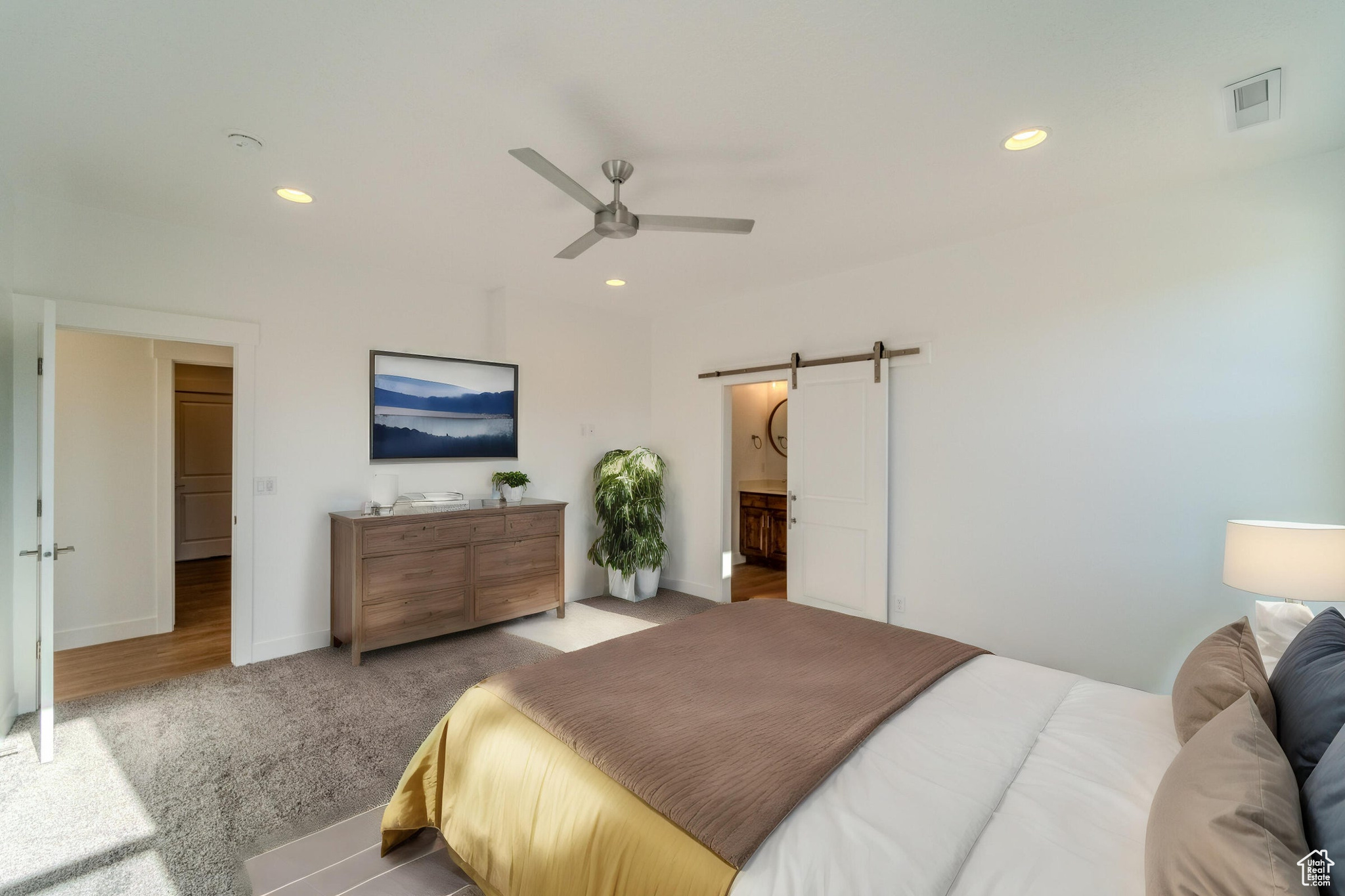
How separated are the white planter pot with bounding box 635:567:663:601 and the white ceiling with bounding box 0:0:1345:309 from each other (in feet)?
10.0

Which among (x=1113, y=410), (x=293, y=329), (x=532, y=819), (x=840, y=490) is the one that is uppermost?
(x=293, y=329)

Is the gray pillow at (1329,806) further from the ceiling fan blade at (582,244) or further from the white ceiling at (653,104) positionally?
the ceiling fan blade at (582,244)

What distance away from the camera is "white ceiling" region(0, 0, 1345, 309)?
176 cm

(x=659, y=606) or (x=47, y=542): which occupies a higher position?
(x=47, y=542)

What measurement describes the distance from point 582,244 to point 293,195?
1521 mm

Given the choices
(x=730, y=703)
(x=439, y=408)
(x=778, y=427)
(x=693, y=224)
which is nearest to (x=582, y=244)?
(x=693, y=224)

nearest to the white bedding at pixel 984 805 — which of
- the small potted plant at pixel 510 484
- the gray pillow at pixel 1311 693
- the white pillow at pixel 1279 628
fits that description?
the gray pillow at pixel 1311 693

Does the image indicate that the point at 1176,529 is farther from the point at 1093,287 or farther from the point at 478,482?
the point at 478,482

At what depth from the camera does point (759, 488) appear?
645 cm

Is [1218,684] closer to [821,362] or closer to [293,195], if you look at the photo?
[821,362]

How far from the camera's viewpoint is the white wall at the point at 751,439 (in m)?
6.68

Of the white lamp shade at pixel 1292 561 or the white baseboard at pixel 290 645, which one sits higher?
the white lamp shade at pixel 1292 561

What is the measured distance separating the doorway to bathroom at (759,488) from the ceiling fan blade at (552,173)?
11.5 ft

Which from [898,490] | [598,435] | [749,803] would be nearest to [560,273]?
[598,435]
